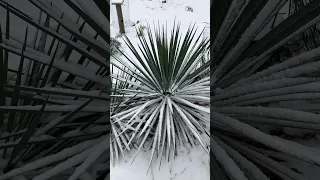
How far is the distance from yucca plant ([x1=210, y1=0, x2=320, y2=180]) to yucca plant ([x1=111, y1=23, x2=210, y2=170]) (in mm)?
209

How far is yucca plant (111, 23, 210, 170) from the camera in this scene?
2.33 feet

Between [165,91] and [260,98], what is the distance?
0.48 meters

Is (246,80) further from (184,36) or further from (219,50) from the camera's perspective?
(184,36)

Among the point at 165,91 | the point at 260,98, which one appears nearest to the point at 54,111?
the point at 260,98

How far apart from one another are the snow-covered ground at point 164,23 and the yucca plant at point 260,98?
0.13 metres

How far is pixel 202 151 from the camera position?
645 millimetres

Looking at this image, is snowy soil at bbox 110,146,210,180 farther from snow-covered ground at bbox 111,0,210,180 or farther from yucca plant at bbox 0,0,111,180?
yucca plant at bbox 0,0,111,180

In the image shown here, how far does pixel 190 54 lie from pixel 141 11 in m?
0.22

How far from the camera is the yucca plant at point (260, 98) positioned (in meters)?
0.27

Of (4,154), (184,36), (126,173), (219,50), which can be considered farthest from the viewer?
(184,36)

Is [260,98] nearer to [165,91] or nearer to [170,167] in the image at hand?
[170,167]

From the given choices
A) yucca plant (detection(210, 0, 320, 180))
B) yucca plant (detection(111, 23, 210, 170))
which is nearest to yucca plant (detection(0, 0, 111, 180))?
yucca plant (detection(210, 0, 320, 180))

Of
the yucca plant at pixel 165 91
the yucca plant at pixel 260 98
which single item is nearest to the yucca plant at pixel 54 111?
the yucca plant at pixel 260 98

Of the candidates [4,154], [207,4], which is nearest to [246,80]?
[207,4]
